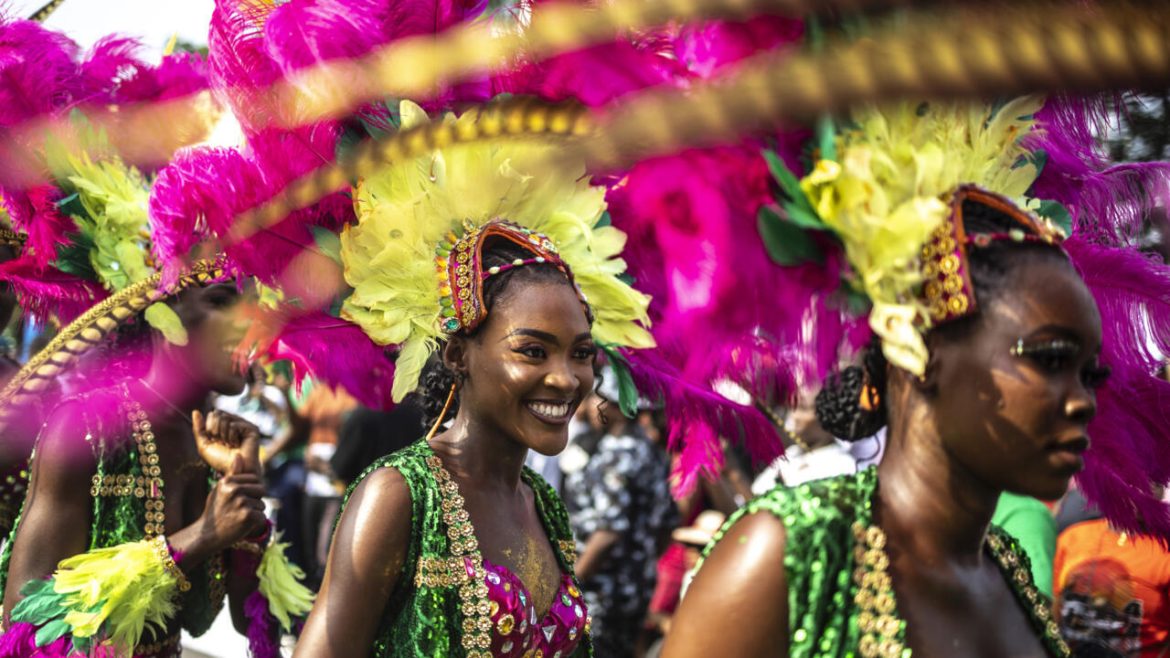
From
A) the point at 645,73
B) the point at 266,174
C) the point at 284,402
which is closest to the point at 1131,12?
the point at 645,73

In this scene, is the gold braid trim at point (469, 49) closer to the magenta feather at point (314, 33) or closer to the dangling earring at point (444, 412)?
the magenta feather at point (314, 33)

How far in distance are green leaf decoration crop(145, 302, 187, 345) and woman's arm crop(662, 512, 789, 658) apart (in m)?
2.35

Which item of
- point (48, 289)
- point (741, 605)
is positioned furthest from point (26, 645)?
point (741, 605)

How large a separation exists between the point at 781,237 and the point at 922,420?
395 millimetres

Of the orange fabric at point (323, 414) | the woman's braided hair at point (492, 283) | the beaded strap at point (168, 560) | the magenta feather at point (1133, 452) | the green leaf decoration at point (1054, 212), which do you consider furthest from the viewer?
the orange fabric at point (323, 414)

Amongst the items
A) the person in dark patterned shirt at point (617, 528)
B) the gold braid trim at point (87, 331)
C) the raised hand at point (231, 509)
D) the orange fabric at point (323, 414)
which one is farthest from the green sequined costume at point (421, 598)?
the orange fabric at point (323, 414)

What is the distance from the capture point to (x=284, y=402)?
9367mm

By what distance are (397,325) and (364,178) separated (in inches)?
15.5

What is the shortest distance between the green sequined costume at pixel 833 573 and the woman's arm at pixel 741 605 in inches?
0.8

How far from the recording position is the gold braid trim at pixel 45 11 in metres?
4.09

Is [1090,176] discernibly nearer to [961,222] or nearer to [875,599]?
[961,222]

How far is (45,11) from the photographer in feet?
13.7

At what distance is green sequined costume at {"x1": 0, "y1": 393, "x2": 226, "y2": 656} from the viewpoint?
3459 mm

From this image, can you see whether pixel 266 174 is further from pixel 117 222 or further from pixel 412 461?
pixel 117 222
